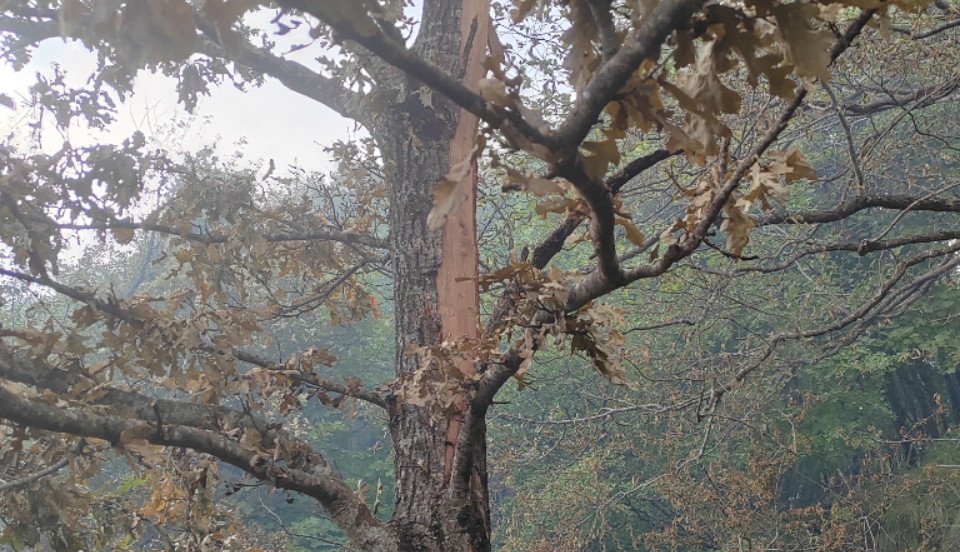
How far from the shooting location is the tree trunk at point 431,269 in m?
2.47

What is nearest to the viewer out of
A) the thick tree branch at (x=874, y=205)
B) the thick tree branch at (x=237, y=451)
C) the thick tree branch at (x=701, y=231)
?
the thick tree branch at (x=701, y=231)

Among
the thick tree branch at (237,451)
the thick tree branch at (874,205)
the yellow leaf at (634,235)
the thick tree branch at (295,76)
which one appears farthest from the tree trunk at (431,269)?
the thick tree branch at (874,205)

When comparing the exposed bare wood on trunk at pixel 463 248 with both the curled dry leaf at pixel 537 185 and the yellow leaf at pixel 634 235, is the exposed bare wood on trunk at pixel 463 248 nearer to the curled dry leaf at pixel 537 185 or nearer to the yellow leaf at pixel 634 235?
the yellow leaf at pixel 634 235

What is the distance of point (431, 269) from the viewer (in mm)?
2838

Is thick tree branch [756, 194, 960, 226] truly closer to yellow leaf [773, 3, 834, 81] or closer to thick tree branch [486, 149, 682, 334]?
thick tree branch [486, 149, 682, 334]

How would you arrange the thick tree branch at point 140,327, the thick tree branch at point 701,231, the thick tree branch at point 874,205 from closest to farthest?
the thick tree branch at point 701,231
the thick tree branch at point 140,327
the thick tree branch at point 874,205

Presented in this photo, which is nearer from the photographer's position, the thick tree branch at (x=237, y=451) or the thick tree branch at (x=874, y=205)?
the thick tree branch at (x=237, y=451)

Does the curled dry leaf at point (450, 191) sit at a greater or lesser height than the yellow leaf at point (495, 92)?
lesser

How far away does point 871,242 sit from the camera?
2.80 m

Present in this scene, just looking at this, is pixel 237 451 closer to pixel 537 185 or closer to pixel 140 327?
pixel 140 327

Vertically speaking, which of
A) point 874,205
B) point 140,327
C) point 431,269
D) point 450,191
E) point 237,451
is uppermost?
point 874,205

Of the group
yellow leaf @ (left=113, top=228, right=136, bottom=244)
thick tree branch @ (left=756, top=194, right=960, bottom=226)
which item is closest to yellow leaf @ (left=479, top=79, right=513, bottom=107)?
thick tree branch @ (left=756, top=194, right=960, bottom=226)

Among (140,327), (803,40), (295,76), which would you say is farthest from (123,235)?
(803,40)

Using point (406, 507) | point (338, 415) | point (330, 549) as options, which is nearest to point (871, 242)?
point (406, 507)
